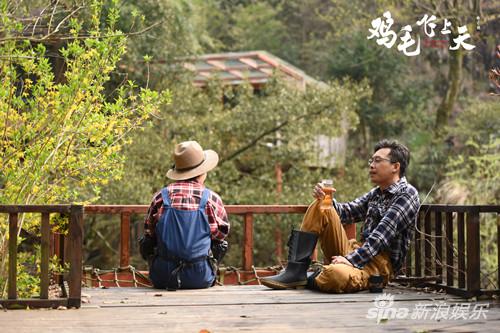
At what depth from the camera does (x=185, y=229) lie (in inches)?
236

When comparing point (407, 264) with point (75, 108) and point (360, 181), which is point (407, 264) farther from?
point (360, 181)

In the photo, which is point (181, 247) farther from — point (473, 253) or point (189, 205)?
point (473, 253)

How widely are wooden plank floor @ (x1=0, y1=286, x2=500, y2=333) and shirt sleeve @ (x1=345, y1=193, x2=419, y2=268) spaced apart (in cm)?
26

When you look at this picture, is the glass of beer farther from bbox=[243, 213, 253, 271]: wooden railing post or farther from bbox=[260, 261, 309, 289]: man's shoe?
bbox=[243, 213, 253, 271]: wooden railing post

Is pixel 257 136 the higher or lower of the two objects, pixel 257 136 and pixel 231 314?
the higher

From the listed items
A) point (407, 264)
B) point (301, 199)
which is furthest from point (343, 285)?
point (301, 199)

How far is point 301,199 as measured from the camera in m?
15.4

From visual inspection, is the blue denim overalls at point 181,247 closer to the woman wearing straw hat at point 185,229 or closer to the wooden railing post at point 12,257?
the woman wearing straw hat at point 185,229

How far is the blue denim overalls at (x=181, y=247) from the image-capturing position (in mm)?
5977

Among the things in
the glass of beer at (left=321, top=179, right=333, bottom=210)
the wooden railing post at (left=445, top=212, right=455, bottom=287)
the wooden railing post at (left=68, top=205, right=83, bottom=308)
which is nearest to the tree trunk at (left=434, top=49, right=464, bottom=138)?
the wooden railing post at (left=445, top=212, right=455, bottom=287)

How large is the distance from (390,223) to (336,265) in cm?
50

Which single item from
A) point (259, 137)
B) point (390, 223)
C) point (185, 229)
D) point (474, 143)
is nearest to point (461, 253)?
point (390, 223)

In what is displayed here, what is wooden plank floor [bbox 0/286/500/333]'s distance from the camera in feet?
14.1

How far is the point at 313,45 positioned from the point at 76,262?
2401 centimetres
